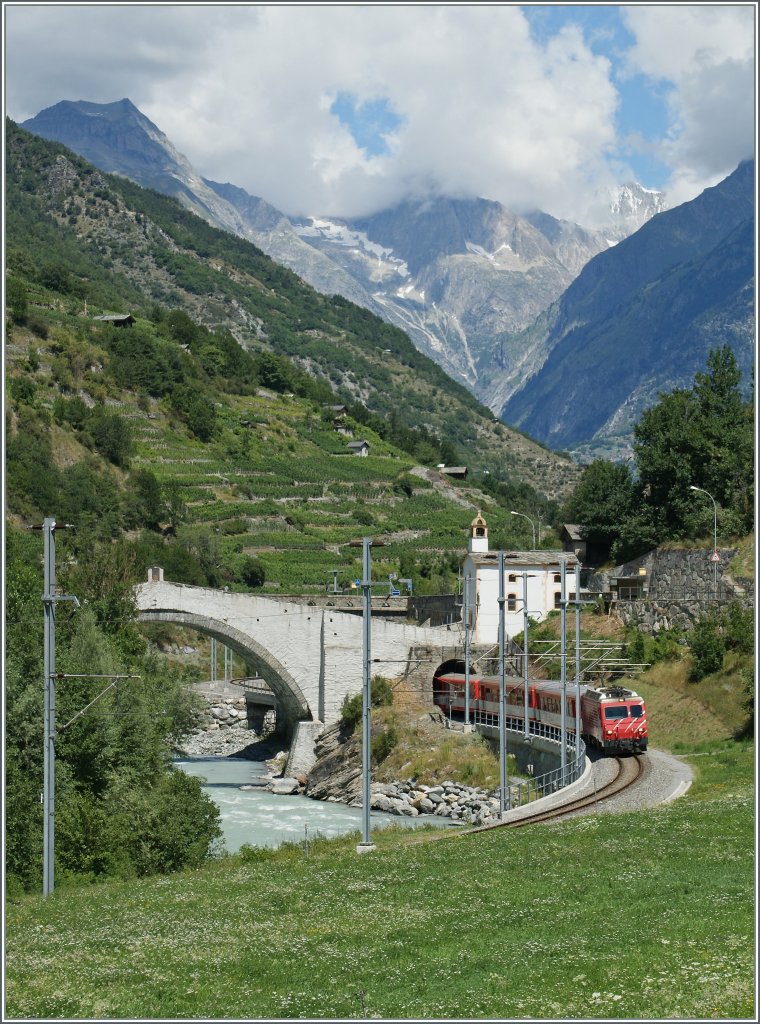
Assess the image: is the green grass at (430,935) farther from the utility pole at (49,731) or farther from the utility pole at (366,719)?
the utility pole at (366,719)

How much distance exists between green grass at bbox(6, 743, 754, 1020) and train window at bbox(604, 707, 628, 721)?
19.3 meters

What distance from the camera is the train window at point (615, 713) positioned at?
4497 cm

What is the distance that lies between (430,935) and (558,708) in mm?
32776

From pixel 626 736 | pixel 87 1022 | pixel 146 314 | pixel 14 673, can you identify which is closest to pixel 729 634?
pixel 626 736

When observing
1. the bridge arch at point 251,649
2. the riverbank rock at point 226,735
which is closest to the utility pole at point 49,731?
the bridge arch at point 251,649

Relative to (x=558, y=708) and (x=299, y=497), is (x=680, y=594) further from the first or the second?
(x=299, y=497)

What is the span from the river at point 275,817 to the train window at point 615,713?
6.21 m

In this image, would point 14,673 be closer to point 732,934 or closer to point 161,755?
point 161,755

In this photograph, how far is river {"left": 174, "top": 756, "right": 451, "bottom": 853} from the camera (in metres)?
41.7

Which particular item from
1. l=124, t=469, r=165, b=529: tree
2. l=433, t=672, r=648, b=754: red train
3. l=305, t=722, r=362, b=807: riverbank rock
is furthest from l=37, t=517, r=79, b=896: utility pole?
l=124, t=469, r=165, b=529: tree

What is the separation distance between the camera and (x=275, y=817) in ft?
152

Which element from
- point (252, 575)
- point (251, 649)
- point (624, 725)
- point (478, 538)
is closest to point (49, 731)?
point (624, 725)

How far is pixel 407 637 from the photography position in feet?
208

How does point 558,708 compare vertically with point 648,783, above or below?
above
